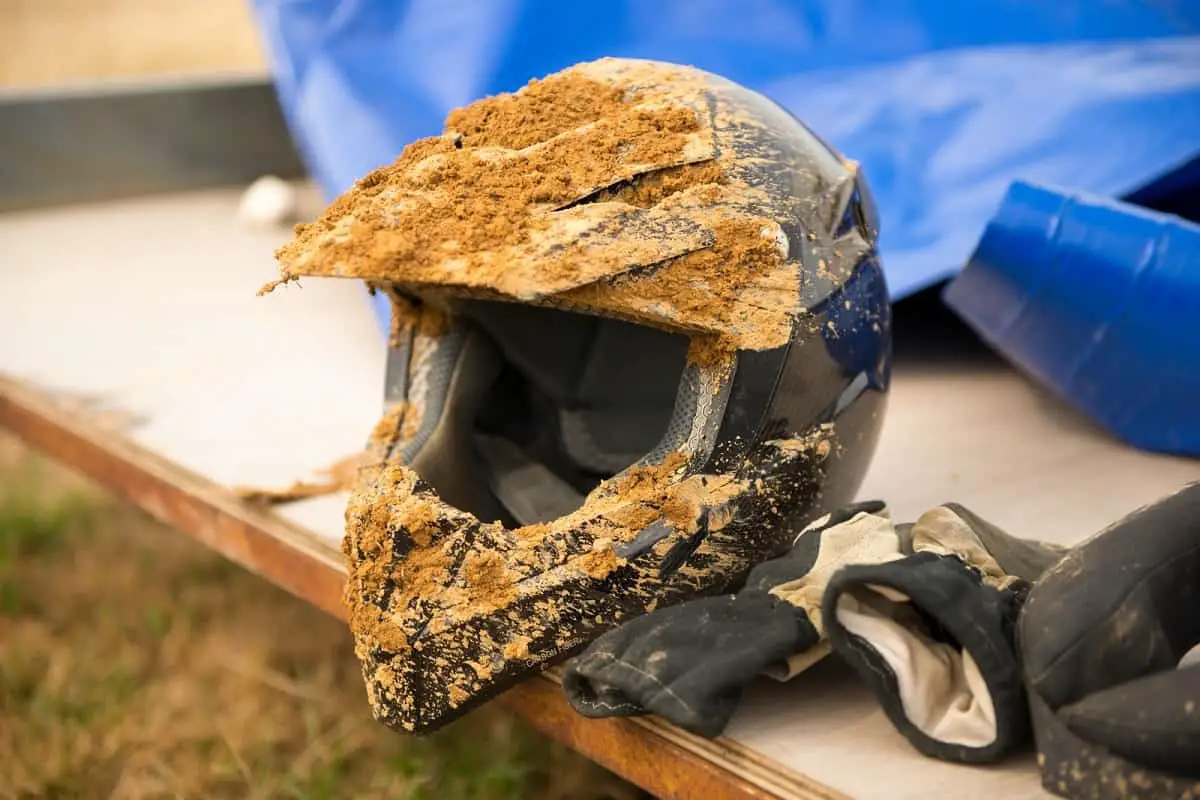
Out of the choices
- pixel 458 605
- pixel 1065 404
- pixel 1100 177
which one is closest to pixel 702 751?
pixel 458 605

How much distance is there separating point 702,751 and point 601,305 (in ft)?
1.22

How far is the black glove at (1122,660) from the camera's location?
86cm

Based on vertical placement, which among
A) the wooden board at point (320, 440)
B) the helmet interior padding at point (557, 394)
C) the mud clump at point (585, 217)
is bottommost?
the wooden board at point (320, 440)

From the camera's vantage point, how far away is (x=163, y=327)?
8.08 ft

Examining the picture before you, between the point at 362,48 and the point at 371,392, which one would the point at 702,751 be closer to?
the point at 371,392

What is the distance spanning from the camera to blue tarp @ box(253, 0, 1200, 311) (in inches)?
78.9

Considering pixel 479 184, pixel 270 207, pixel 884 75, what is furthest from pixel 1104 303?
pixel 270 207

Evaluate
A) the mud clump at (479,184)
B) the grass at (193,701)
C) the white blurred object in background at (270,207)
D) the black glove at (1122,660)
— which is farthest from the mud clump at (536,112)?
the white blurred object in background at (270,207)

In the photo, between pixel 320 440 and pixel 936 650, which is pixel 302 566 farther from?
pixel 936 650

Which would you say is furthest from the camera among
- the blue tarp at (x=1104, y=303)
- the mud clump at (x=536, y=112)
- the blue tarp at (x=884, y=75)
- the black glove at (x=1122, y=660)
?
the blue tarp at (x=884, y=75)

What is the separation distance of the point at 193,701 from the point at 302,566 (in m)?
0.31

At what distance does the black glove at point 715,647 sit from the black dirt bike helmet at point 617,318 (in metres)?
0.06

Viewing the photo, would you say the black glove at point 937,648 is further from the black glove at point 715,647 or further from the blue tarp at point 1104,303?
the blue tarp at point 1104,303

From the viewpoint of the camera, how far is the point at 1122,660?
91cm
